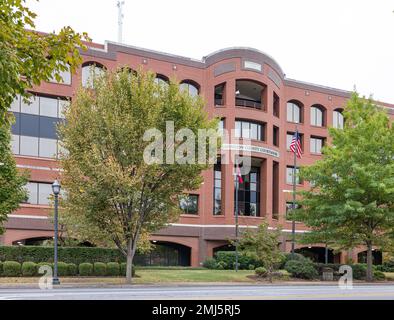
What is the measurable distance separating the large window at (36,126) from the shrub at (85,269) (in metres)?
13.5

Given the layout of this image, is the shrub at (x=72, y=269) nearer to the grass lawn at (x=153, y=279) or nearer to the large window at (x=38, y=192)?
the grass lawn at (x=153, y=279)

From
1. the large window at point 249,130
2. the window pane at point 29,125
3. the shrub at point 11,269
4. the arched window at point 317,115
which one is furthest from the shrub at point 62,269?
the arched window at point 317,115

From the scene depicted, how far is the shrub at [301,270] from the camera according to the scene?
34344 millimetres

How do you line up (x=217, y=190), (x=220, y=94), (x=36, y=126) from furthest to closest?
(x=220, y=94) → (x=217, y=190) → (x=36, y=126)

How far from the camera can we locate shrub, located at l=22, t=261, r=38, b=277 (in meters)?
29.0

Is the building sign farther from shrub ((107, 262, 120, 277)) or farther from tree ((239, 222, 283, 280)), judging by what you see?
shrub ((107, 262, 120, 277))

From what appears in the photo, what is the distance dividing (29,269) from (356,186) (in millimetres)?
19601

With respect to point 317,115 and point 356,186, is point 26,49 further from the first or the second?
point 317,115

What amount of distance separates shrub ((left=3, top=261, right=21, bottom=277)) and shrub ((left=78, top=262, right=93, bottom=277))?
324cm

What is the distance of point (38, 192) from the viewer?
4241 centimetres

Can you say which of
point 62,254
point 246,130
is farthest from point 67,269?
point 246,130

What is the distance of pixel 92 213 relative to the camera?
88.1 feet

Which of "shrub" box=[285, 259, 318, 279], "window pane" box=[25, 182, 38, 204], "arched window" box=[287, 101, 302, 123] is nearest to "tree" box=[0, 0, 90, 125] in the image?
"shrub" box=[285, 259, 318, 279]
